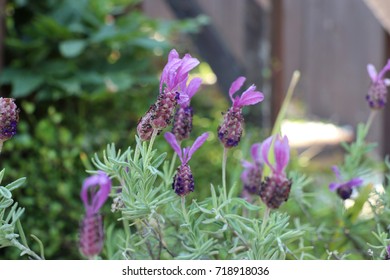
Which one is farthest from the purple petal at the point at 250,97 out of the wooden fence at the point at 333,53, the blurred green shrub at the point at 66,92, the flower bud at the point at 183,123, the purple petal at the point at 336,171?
the wooden fence at the point at 333,53

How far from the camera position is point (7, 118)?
68 centimetres

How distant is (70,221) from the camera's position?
251 cm

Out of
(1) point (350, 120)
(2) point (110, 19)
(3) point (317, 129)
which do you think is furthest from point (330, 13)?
(2) point (110, 19)

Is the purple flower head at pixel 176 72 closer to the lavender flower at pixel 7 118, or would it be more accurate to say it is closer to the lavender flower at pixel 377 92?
the lavender flower at pixel 7 118

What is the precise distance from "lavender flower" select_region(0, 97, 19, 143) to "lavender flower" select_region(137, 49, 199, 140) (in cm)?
13

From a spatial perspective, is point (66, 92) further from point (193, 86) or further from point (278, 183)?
point (278, 183)

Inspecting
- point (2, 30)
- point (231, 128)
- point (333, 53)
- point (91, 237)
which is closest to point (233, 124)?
point (231, 128)

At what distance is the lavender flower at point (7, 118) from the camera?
675 millimetres

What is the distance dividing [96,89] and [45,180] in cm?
54

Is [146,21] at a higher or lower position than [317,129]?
higher

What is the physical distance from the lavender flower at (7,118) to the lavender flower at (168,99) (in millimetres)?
131
